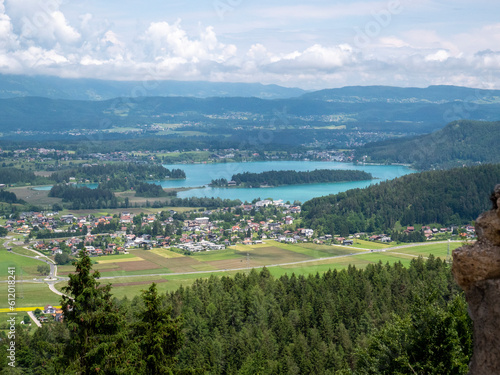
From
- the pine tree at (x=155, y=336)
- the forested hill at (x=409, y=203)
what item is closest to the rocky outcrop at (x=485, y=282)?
the pine tree at (x=155, y=336)

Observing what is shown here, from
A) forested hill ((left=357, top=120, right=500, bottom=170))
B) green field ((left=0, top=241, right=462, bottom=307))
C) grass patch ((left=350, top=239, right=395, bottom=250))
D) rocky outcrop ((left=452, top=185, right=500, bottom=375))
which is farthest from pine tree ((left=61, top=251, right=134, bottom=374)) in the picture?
forested hill ((left=357, top=120, right=500, bottom=170))

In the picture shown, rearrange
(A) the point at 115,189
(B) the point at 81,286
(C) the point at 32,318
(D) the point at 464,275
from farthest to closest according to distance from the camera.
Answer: (A) the point at 115,189
(C) the point at 32,318
(B) the point at 81,286
(D) the point at 464,275

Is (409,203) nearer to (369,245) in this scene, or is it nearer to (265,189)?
(369,245)

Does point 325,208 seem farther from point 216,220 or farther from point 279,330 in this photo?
point 279,330

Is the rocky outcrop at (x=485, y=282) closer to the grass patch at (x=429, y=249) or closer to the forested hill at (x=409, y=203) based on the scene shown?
the grass patch at (x=429, y=249)

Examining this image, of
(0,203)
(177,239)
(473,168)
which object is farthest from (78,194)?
(473,168)
